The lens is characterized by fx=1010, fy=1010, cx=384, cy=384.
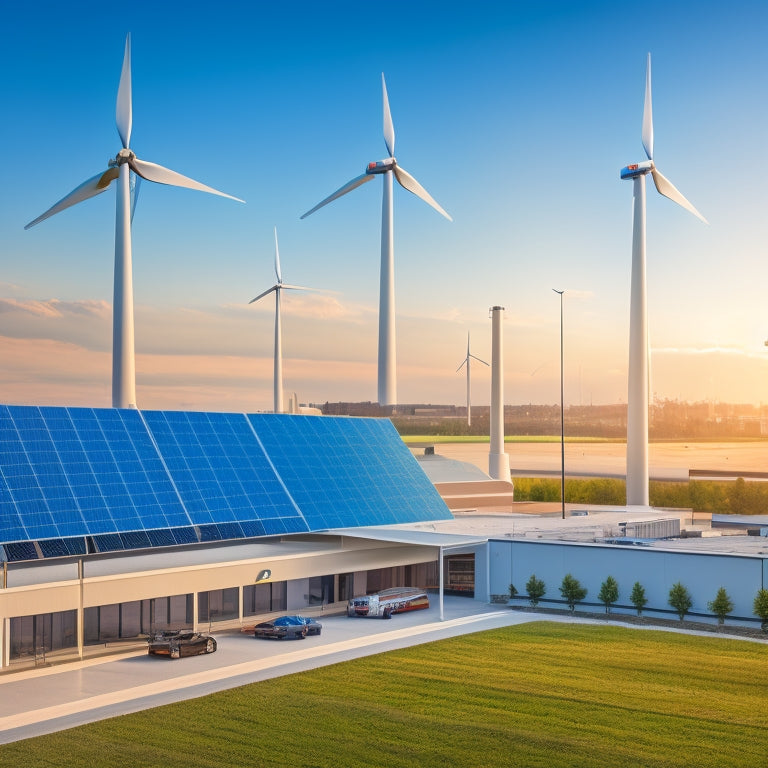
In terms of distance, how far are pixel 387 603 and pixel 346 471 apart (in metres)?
11.4

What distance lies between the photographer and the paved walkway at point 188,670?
31203 mm

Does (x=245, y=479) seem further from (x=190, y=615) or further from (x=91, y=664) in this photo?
(x=91, y=664)

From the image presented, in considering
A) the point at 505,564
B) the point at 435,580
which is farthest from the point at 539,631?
the point at 435,580

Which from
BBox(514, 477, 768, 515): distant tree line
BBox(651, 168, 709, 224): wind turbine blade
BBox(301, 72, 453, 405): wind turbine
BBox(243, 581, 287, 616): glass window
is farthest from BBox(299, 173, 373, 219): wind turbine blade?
BBox(514, 477, 768, 515): distant tree line

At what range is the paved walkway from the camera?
102ft

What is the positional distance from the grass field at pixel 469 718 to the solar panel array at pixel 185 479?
12.3 meters

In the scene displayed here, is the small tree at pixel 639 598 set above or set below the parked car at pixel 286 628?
above

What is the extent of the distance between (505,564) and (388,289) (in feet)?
73.9

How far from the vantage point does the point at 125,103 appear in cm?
6331

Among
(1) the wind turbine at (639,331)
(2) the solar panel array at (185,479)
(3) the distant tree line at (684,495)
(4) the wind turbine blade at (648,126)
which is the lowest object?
(3) the distant tree line at (684,495)

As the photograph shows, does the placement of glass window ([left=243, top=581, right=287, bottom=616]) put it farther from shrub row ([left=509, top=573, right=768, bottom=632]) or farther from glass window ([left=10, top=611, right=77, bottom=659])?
shrub row ([left=509, top=573, right=768, bottom=632])

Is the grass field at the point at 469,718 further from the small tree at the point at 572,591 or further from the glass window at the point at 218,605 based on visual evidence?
the small tree at the point at 572,591

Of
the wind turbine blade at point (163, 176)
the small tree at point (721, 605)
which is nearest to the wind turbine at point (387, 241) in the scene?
the wind turbine blade at point (163, 176)

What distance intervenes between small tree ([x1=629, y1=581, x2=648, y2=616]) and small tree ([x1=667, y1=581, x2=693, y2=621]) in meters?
1.38
